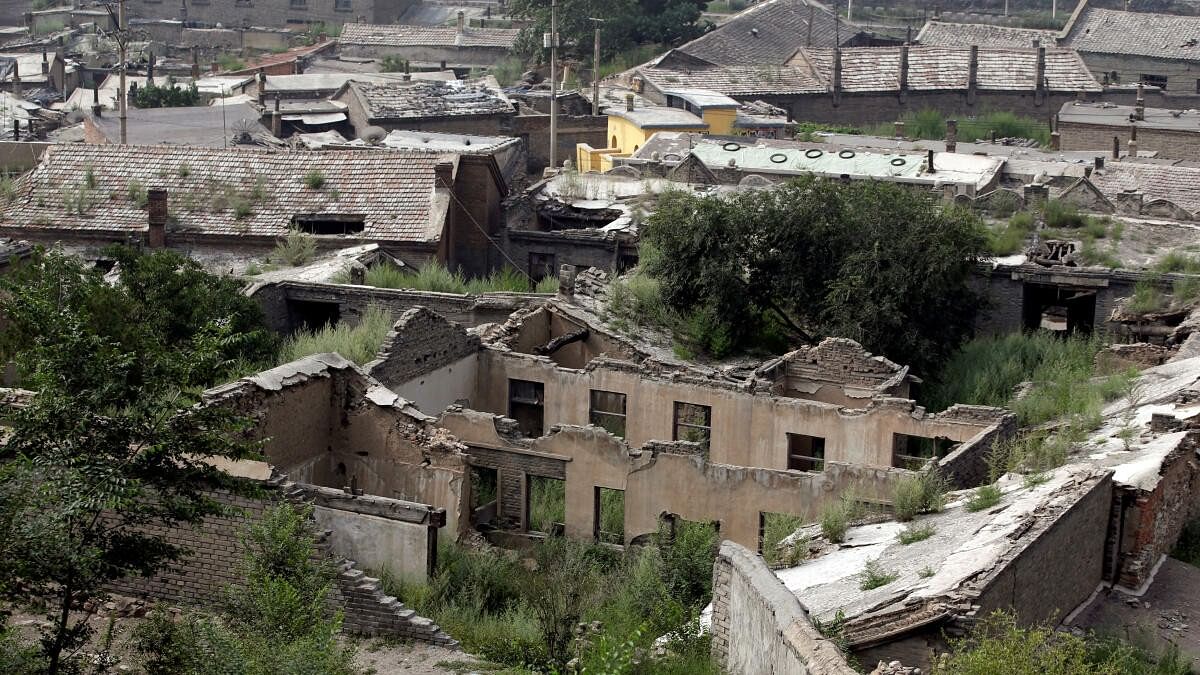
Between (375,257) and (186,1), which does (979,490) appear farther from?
(186,1)

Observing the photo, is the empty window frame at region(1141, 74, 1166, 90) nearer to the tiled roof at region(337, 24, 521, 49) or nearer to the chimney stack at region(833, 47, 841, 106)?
the chimney stack at region(833, 47, 841, 106)

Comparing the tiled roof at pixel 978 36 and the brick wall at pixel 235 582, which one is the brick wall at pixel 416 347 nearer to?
the brick wall at pixel 235 582

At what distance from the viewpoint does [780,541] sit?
843 inches

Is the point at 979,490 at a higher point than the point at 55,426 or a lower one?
lower

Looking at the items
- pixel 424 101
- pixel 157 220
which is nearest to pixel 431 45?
pixel 424 101

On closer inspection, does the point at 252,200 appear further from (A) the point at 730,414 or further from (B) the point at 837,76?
(B) the point at 837,76

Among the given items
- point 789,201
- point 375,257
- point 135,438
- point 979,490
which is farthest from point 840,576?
point 375,257

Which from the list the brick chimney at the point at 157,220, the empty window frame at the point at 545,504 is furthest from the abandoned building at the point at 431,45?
the empty window frame at the point at 545,504

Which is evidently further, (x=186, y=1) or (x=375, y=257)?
(x=186, y=1)

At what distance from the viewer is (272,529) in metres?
17.5

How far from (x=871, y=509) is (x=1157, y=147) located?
126 ft

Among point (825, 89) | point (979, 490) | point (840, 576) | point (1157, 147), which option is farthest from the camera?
point (825, 89)

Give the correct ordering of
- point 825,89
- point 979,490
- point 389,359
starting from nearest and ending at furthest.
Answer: point 979,490
point 389,359
point 825,89

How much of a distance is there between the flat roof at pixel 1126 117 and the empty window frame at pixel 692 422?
34.5 metres
